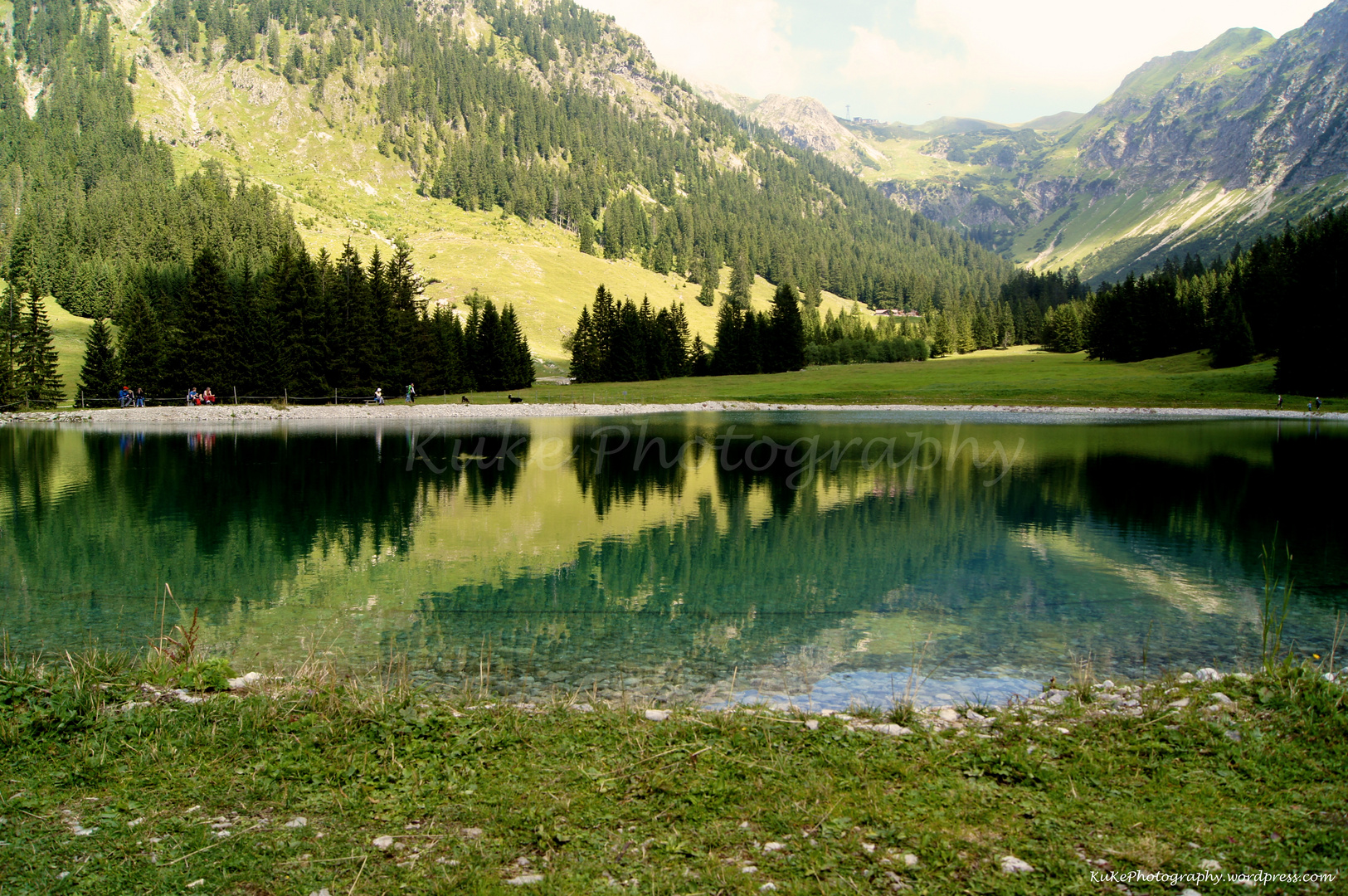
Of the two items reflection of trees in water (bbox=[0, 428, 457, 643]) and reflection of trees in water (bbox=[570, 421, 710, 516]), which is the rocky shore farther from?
reflection of trees in water (bbox=[0, 428, 457, 643])

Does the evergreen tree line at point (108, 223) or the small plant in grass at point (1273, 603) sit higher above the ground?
the evergreen tree line at point (108, 223)

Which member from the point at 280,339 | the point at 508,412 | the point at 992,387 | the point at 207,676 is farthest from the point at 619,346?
the point at 207,676

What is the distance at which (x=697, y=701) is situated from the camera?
417 inches

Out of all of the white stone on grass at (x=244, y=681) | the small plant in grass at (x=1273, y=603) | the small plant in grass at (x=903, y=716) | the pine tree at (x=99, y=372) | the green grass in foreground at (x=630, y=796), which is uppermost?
the pine tree at (x=99, y=372)

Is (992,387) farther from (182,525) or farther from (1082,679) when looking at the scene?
(1082,679)

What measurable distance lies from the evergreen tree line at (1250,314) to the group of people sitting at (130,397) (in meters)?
119

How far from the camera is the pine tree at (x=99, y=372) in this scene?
9025 centimetres

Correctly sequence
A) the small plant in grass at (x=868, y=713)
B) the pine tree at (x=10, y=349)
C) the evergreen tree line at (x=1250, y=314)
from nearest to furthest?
the small plant in grass at (x=868, y=713) → the evergreen tree line at (x=1250, y=314) → the pine tree at (x=10, y=349)

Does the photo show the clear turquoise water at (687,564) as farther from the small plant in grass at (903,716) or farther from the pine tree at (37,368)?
the pine tree at (37,368)

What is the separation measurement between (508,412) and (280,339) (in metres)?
27.7

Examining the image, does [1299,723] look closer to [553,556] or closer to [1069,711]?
[1069,711]

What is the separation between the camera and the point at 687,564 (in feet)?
64.7

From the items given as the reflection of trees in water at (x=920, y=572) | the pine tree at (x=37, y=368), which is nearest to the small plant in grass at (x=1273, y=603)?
the reflection of trees in water at (x=920, y=572)

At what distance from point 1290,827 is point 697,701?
6351mm
